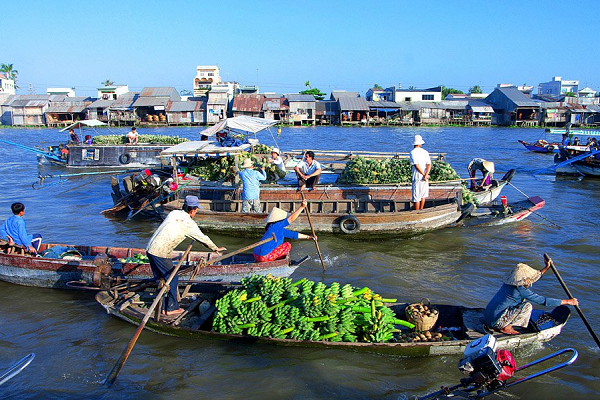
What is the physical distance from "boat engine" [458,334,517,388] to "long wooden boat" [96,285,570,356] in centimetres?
113

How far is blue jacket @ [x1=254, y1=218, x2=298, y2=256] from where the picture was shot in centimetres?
716

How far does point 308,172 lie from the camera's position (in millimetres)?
11797

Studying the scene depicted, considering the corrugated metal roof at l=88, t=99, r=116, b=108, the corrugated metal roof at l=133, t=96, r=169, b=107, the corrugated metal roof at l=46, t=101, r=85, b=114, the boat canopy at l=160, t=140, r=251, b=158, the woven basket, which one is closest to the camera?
the woven basket

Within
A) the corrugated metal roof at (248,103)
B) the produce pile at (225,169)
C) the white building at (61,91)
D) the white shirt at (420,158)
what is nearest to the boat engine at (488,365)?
the white shirt at (420,158)

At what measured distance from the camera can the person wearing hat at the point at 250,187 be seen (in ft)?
35.9

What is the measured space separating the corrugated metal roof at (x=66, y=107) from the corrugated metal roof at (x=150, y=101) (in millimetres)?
6791

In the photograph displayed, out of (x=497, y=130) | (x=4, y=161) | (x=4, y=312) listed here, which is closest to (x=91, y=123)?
(x=4, y=161)

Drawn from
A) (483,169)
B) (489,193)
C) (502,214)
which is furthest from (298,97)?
(502,214)

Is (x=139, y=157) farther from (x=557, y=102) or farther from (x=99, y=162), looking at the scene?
(x=557, y=102)

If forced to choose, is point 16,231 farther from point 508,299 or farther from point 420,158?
point 420,158

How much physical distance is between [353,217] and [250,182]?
271 centimetres

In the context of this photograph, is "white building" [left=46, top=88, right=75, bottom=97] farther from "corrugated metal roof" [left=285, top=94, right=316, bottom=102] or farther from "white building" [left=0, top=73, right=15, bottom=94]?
"corrugated metal roof" [left=285, top=94, right=316, bottom=102]

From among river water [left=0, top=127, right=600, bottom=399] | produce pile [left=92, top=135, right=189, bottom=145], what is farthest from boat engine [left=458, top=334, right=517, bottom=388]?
produce pile [left=92, top=135, right=189, bottom=145]

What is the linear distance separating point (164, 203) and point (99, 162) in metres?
13.4
